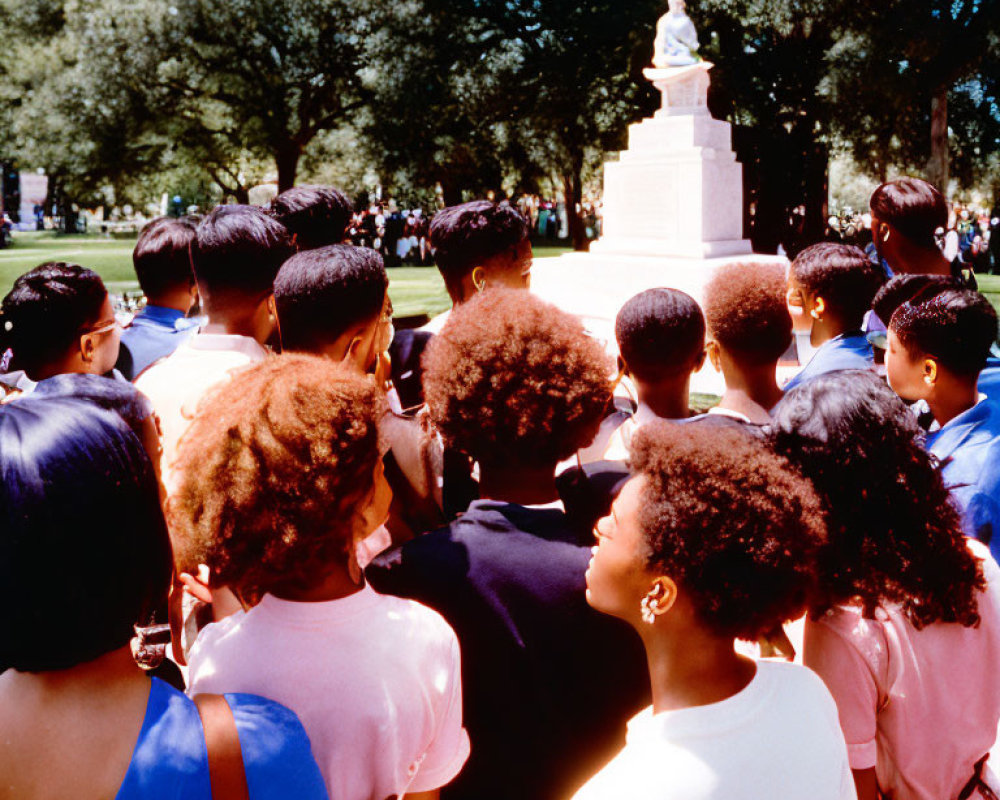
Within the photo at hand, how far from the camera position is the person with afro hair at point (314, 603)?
154 cm

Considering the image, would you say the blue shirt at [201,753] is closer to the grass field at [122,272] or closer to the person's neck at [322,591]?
the person's neck at [322,591]

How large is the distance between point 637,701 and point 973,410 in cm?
156

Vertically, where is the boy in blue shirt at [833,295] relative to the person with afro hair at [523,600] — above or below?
above

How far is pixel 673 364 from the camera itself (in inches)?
116

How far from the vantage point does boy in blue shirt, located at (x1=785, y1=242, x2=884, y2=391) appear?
3.55 m

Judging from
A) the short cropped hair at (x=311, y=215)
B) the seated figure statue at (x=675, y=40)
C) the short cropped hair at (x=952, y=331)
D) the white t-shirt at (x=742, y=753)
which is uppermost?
the seated figure statue at (x=675, y=40)

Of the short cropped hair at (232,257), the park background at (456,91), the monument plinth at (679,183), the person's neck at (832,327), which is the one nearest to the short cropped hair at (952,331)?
the person's neck at (832,327)

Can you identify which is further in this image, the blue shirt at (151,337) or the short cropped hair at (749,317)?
the blue shirt at (151,337)

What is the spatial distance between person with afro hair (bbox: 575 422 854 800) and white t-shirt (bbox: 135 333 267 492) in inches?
55.5

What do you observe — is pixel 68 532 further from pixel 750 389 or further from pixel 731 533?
pixel 750 389

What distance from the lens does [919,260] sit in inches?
168

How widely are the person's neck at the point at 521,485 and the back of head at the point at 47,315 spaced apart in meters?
1.90

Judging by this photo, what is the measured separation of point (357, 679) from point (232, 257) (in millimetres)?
1864

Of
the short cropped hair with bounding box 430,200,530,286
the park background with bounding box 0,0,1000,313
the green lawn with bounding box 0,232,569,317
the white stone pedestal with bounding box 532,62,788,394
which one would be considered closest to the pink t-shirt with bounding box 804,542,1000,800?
the short cropped hair with bounding box 430,200,530,286
